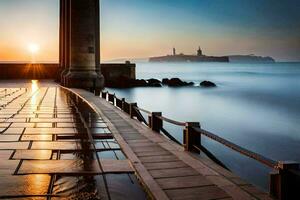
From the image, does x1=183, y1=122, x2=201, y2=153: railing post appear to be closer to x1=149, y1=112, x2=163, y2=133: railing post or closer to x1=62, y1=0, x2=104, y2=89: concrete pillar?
x1=149, y1=112, x2=163, y2=133: railing post

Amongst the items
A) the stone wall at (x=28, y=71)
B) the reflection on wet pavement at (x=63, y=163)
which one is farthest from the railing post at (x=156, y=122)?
the stone wall at (x=28, y=71)

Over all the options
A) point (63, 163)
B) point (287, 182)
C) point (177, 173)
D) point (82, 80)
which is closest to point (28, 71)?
point (82, 80)

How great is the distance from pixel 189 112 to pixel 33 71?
21257mm

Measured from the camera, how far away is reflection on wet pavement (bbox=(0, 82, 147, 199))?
4.59m

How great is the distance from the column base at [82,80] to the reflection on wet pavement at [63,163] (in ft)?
54.4

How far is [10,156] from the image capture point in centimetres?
622

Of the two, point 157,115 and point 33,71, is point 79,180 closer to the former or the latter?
point 157,115

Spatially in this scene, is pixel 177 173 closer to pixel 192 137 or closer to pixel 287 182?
pixel 192 137

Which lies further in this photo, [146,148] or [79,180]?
[146,148]

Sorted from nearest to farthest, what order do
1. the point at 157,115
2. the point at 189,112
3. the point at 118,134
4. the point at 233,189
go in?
the point at 233,189 < the point at 118,134 < the point at 157,115 < the point at 189,112

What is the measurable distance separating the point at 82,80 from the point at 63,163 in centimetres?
2118

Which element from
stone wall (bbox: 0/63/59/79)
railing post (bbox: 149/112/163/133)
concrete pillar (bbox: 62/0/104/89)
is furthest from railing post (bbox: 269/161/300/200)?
stone wall (bbox: 0/63/59/79)

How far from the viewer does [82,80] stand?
26.6m

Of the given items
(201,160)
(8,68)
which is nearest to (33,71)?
(8,68)
